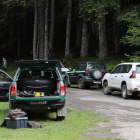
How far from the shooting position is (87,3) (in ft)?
93.1

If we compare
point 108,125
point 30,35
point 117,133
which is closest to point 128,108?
point 108,125

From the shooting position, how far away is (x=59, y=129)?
8195 millimetres

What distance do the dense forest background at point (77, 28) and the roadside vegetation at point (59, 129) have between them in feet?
39.7

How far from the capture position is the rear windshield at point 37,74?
35.4 ft

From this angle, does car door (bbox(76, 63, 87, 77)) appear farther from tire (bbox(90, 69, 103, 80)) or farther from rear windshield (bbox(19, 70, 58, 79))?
rear windshield (bbox(19, 70, 58, 79))

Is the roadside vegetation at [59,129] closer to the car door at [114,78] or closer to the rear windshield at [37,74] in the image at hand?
the rear windshield at [37,74]

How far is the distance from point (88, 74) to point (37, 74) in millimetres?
10882

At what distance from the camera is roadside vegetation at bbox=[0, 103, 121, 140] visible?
730cm

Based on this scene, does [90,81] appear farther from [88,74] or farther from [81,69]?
[81,69]

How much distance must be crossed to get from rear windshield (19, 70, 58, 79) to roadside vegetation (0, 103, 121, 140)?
1337 mm

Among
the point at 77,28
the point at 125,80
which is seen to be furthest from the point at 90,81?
the point at 77,28

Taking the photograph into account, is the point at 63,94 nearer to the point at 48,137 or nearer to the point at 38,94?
the point at 38,94

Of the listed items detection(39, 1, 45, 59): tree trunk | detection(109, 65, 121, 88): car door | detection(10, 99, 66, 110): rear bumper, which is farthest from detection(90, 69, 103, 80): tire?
Result: detection(39, 1, 45, 59): tree trunk

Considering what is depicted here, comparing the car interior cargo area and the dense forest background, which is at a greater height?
the dense forest background
